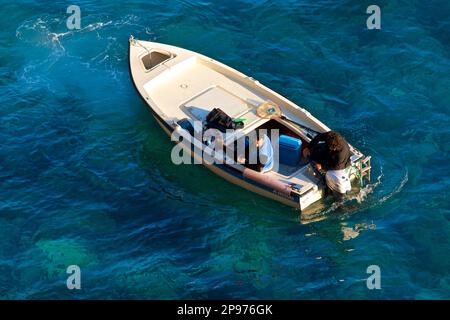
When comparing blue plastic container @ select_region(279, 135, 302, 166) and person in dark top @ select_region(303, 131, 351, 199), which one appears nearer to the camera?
person in dark top @ select_region(303, 131, 351, 199)

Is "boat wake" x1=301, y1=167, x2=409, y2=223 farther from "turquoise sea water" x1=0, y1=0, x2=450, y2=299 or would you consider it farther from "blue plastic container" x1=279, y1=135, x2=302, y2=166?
"blue plastic container" x1=279, y1=135, x2=302, y2=166

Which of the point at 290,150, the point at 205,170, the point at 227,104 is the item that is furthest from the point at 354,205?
the point at 227,104

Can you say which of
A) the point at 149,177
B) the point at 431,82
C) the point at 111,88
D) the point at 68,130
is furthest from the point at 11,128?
the point at 431,82

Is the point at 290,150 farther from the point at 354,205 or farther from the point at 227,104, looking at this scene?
the point at 227,104

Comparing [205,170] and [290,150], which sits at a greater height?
[290,150]

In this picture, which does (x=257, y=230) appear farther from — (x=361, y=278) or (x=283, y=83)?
(x=283, y=83)

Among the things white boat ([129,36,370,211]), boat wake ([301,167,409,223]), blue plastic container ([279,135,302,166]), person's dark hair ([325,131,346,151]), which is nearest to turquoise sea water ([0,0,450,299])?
boat wake ([301,167,409,223])
